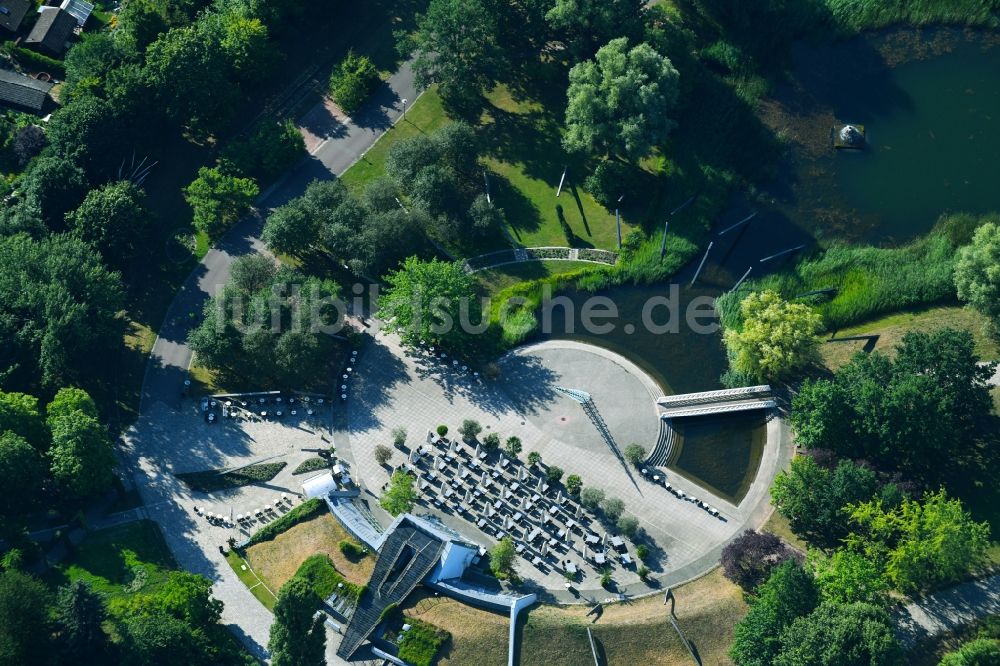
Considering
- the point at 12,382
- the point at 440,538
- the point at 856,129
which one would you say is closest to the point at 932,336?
the point at 856,129

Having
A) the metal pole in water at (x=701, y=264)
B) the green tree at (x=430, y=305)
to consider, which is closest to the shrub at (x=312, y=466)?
the green tree at (x=430, y=305)

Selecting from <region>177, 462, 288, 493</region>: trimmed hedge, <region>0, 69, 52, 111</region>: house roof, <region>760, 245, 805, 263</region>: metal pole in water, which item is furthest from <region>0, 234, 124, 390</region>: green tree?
<region>760, 245, 805, 263</region>: metal pole in water

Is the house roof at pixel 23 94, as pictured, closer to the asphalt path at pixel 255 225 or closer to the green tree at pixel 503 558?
the asphalt path at pixel 255 225

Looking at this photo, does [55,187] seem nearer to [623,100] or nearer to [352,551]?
[352,551]

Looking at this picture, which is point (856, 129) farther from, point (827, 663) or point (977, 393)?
point (827, 663)

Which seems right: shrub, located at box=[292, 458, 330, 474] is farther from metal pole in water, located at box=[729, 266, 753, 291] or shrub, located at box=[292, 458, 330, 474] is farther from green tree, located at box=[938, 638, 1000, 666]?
green tree, located at box=[938, 638, 1000, 666]

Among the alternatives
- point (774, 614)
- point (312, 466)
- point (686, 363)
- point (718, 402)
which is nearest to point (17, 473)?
point (312, 466)
